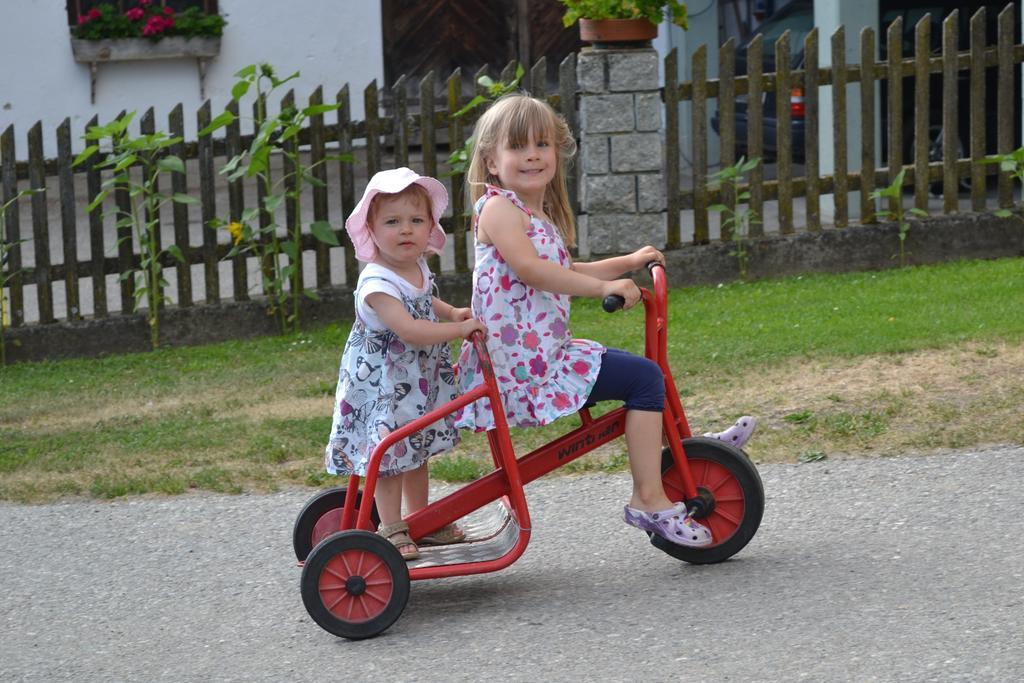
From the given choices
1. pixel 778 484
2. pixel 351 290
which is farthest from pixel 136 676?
pixel 351 290

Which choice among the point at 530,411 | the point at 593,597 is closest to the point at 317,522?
the point at 530,411

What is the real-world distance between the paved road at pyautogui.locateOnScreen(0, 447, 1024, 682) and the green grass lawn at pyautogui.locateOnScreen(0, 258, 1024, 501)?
0.44 m

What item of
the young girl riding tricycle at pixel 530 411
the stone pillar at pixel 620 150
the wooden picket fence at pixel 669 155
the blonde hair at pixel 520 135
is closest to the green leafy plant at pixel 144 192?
the wooden picket fence at pixel 669 155

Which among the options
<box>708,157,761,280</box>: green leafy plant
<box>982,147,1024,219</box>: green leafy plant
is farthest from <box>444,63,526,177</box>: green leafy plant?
<box>982,147,1024,219</box>: green leafy plant

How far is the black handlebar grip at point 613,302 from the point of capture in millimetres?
3955

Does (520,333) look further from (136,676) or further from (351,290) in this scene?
(351,290)

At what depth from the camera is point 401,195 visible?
420cm

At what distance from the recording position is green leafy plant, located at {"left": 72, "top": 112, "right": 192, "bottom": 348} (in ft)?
27.5

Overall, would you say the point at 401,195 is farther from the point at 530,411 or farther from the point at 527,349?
the point at 530,411

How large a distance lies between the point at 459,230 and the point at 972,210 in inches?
129

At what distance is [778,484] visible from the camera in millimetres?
5098

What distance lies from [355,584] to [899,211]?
6260 mm

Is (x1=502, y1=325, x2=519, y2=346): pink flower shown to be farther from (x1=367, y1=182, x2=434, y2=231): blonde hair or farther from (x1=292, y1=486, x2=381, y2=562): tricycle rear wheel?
(x1=292, y1=486, x2=381, y2=562): tricycle rear wheel

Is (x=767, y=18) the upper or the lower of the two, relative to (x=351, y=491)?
upper
